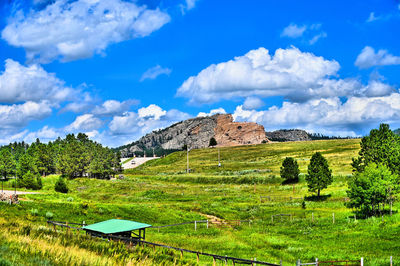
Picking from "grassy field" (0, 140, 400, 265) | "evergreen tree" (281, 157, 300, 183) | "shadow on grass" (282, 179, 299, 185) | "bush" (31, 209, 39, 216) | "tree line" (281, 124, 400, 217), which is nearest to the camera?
"grassy field" (0, 140, 400, 265)

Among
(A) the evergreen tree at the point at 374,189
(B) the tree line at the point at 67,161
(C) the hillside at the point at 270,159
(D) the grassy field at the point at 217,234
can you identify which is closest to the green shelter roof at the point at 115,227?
(D) the grassy field at the point at 217,234

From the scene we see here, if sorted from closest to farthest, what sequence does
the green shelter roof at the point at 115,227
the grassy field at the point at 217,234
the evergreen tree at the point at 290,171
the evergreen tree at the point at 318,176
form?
the grassy field at the point at 217,234, the green shelter roof at the point at 115,227, the evergreen tree at the point at 318,176, the evergreen tree at the point at 290,171

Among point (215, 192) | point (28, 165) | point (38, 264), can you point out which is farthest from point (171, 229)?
point (28, 165)

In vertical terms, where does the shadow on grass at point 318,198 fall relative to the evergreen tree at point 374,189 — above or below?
below

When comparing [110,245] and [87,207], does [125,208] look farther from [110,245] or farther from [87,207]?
[110,245]

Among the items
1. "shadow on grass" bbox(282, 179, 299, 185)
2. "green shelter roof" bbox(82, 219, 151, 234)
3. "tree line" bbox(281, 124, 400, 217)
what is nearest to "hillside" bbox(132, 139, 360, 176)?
"shadow on grass" bbox(282, 179, 299, 185)

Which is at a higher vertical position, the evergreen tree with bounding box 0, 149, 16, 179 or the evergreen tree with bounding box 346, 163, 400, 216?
the evergreen tree with bounding box 0, 149, 16, 179

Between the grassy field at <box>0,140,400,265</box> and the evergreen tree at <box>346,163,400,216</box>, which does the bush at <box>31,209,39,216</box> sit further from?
the evergreen tree at <box>346,163,400,216</box>

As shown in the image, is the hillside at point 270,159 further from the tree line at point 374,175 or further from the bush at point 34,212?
the bush at point 34,212

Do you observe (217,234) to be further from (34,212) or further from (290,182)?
(290,182)

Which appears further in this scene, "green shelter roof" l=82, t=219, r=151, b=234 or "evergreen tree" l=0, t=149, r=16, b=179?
"evergreen tree" l=0, t=149, r=16, b=179

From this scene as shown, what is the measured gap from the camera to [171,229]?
3769cm

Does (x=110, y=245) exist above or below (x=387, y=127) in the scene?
below

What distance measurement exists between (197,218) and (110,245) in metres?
28.8
